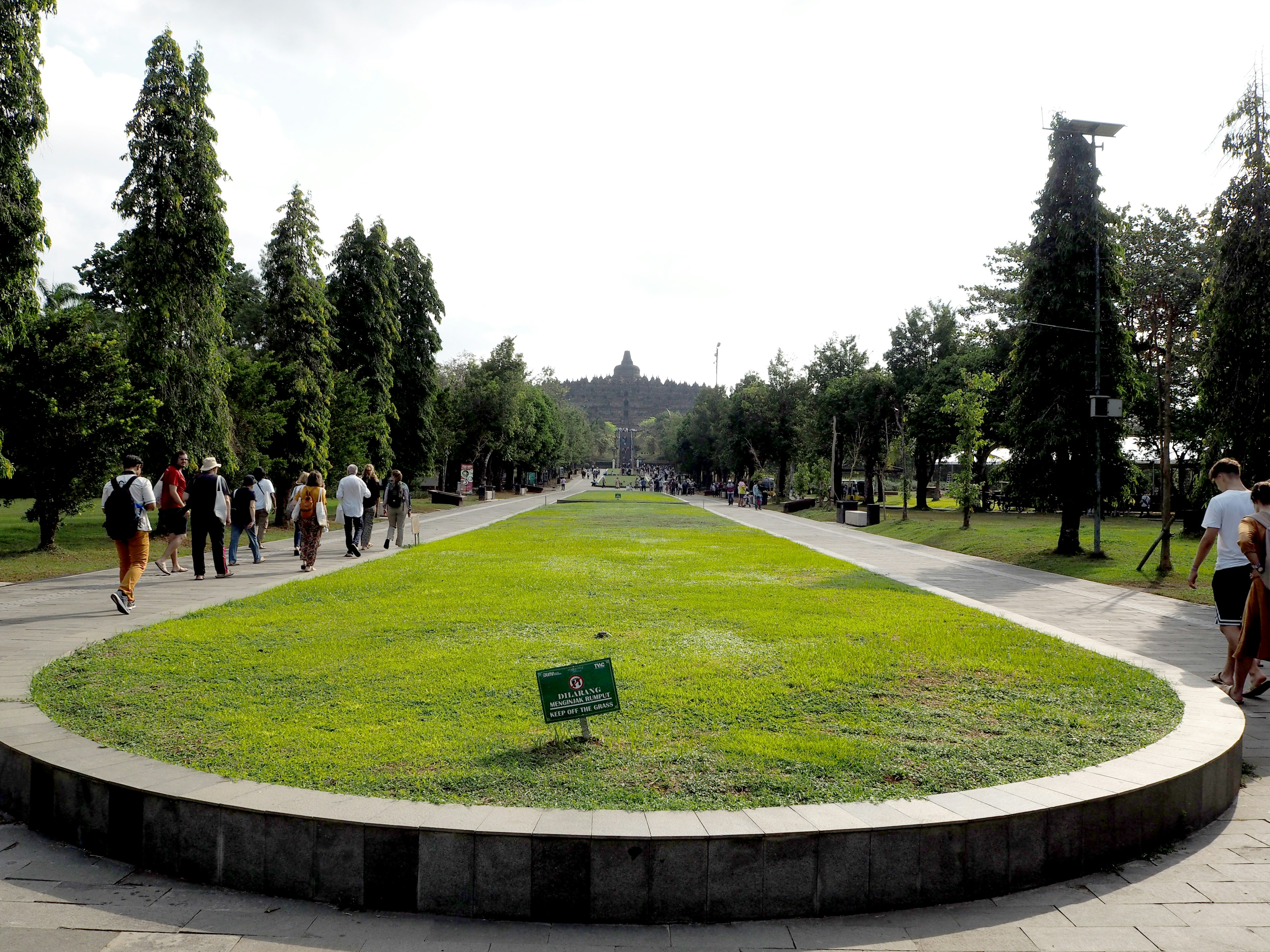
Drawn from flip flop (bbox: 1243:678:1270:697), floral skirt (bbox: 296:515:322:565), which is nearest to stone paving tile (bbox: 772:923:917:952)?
flip flop (bbox: 1243:678:1270:697)

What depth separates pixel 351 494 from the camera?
16438 mm

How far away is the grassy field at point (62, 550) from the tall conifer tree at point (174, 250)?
2.69 metres

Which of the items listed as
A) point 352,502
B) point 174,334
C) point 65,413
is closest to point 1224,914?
point 352,502

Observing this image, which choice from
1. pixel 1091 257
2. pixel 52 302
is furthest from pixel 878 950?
pixel 52 302

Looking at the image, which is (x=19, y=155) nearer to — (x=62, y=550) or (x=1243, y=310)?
(x=62, y=550)

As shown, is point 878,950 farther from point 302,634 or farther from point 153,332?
point 153,332

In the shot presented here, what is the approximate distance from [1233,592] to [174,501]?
12793 mm

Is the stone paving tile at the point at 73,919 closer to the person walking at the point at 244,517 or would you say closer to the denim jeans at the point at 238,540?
the person walking at the point at 244,517

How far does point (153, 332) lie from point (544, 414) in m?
54.1

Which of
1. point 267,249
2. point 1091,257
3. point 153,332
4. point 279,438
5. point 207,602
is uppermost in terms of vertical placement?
point 267,249

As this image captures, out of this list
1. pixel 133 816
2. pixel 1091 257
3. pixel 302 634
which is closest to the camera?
pixel 133 816

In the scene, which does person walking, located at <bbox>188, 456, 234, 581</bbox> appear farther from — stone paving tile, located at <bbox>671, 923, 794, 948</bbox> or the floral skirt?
stone paving tile, located at <bbox>671, 923, 794, 948</bbox>

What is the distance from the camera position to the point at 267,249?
95.9 feet

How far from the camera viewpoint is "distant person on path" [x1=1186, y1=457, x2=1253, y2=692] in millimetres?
7059
